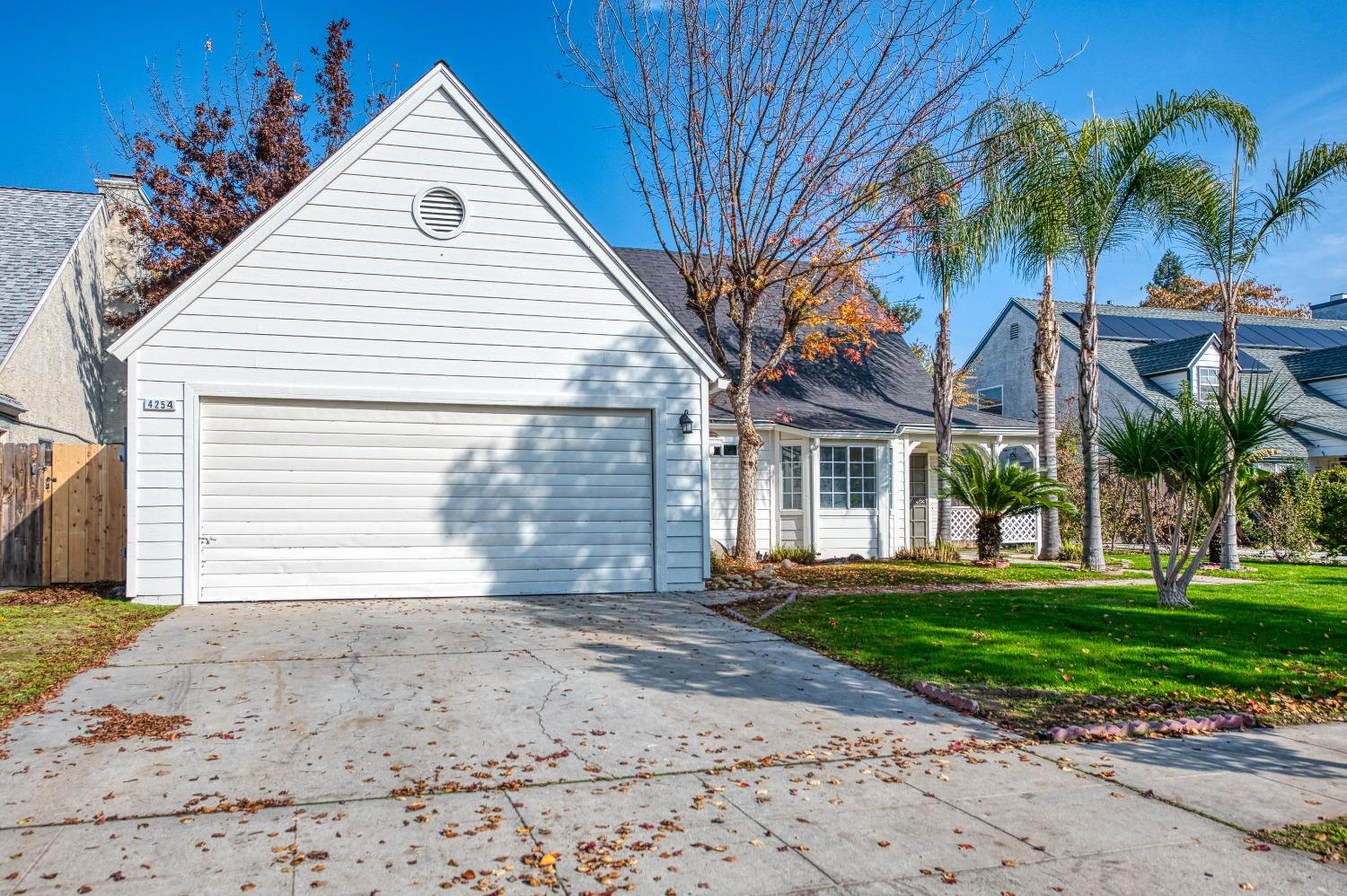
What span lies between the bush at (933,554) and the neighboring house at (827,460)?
40 centimetres

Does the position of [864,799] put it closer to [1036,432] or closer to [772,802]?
[772,802]

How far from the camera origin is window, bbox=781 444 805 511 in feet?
53.2

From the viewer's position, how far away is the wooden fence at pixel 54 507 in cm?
1116

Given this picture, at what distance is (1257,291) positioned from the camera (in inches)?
1604

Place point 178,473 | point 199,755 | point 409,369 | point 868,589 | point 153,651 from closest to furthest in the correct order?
point 199,755
point 153,651
point 178,473
point 409,369
point 868,589

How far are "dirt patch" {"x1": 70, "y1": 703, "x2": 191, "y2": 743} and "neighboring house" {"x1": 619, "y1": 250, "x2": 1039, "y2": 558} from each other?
1073cm

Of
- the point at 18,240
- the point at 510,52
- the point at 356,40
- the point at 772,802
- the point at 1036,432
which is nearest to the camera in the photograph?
the point at 772,802

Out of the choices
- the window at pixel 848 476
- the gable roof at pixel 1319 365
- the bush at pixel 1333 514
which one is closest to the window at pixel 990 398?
the gable roof at pixel 1319 365

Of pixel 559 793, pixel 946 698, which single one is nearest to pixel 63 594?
pixel 559 793

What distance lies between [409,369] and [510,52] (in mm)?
6036

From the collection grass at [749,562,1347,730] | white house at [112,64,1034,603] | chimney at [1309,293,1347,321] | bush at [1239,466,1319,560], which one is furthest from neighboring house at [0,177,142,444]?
chimney at [1309,293,1347,321]

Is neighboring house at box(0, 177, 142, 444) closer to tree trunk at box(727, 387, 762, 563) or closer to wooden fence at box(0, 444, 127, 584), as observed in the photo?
wooden fence at box(0, 444, 127, 584)

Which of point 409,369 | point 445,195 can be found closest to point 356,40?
point 445,195

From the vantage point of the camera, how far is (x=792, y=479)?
16.3 meters
